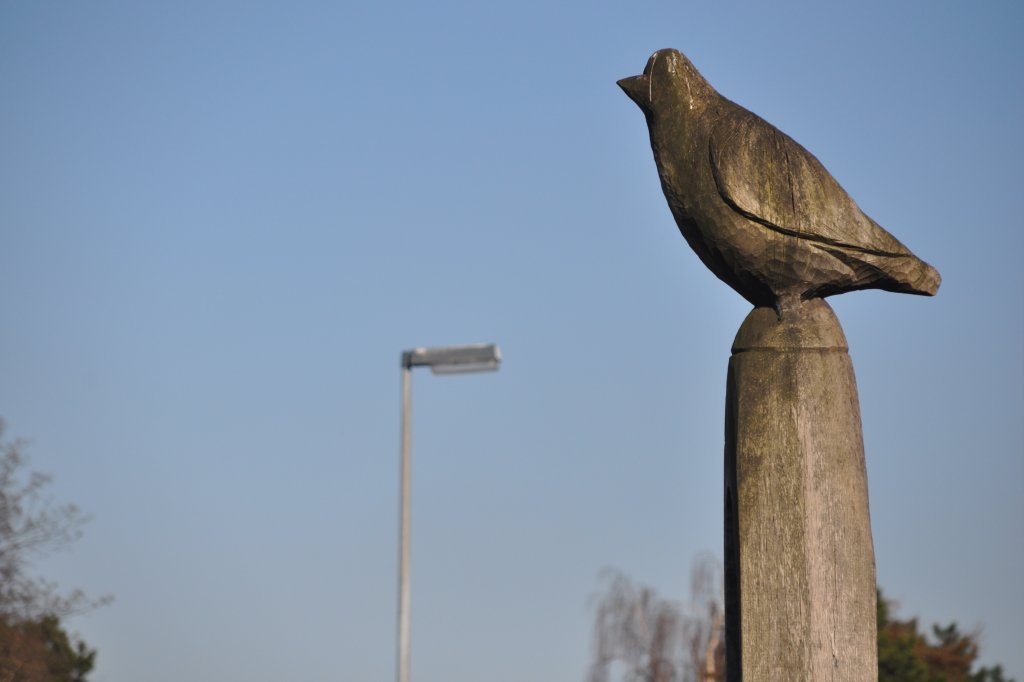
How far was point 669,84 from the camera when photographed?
6957 mm

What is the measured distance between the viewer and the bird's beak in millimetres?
7012

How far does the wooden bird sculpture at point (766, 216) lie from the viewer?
6.61 m

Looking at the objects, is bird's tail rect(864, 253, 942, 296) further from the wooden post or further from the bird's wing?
the wooden post

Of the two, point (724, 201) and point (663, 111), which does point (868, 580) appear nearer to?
point (724, 201)

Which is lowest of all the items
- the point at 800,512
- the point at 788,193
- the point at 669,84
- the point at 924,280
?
the point at 800,512

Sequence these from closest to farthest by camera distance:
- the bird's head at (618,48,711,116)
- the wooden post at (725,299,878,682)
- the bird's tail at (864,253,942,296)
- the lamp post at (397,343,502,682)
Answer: the wooden post at (725,299,878,682) < the bird's tail at (864,253,942,296) < the bird's head at (618,48,711,116) < the lamp post at (397,343,502,682)

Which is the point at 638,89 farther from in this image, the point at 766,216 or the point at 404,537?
the point at 404,537

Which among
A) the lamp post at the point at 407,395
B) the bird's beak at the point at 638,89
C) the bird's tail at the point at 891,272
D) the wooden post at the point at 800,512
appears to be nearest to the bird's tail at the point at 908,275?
the bird's tail at the point at 891,272

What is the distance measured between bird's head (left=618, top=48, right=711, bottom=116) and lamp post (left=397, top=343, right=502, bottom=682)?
36.2 feet

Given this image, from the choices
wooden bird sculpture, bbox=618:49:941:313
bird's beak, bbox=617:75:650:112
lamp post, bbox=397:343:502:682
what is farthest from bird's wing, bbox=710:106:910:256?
lamp post, bbox=397:343:502:682

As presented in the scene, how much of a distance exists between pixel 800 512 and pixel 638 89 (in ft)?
6.48

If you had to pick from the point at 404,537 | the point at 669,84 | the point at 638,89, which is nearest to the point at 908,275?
the point at 669,84

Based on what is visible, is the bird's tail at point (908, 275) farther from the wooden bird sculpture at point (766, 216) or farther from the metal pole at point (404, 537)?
the metal pole at point (404, 537)

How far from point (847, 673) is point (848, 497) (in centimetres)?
70
